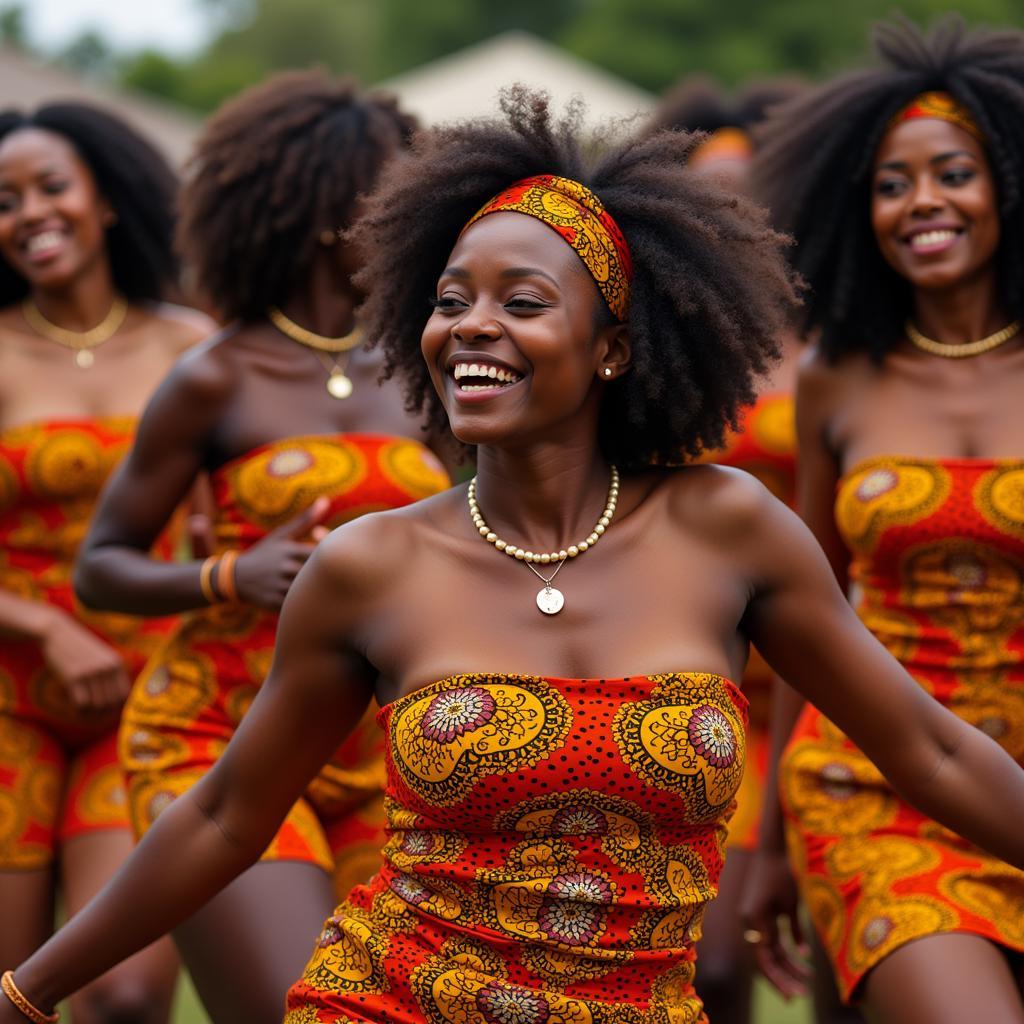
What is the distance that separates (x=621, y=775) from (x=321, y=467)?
1909 mm

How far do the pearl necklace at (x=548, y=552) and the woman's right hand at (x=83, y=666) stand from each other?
82.9 inches

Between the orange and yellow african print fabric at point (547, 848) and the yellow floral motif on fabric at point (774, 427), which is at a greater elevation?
the orange and yellow african print fabric at point (547, 848)

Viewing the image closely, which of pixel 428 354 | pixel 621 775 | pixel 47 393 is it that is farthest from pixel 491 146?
pixel 47 393

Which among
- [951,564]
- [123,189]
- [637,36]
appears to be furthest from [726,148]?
[637,36]

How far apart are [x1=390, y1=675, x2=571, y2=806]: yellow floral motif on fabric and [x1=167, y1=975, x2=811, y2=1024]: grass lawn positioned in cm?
448

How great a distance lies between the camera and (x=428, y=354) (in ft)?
12.4

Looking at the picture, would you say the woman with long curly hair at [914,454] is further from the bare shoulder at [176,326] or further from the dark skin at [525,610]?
the bare shoulder at [176,326]

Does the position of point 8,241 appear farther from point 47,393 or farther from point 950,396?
point 950,396

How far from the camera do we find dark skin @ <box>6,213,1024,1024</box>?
3.60 m

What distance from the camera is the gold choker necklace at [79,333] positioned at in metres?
6.23

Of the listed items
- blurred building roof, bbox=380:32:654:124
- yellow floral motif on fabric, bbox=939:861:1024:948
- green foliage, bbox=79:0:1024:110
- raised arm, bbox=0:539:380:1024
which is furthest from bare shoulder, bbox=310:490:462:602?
green foliage, bbox=79:0:1024:110

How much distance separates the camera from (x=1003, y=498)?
185 inches

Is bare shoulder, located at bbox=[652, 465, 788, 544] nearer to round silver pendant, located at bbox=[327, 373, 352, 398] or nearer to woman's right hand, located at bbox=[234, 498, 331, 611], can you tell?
woman's right hand, located at bbox=[234, 498, 331, 611]

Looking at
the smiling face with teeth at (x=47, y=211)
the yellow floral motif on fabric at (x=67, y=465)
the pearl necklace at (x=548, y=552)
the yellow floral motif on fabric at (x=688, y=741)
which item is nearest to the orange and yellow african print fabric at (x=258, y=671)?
the yellow floral motif on fabric at (x=67, y=465)
